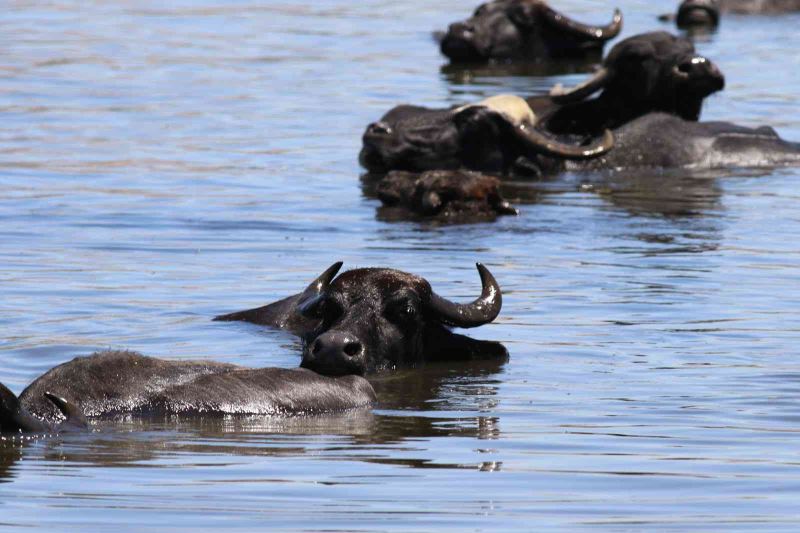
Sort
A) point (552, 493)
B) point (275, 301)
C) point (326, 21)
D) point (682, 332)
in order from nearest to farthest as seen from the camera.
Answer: point (552, 493)
point (682, 332)
point (275, 301)
point (326, 21)

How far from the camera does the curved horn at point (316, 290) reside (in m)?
11.5

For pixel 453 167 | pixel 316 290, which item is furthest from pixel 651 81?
pixel 316 290

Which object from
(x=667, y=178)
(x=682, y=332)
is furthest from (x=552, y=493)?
(x=667, y=178)

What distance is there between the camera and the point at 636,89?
2048 centimetres

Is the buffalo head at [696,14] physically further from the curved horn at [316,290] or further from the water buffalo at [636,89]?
the curved horn at [316,290]

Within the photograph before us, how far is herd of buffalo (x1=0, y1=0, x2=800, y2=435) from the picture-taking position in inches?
360

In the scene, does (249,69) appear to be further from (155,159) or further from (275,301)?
(275,301)

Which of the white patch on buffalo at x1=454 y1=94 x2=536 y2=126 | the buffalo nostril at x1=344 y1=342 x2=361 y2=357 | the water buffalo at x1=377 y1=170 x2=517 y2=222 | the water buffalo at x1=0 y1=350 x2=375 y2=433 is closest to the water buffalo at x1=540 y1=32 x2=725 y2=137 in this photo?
the white patch on buffalo at x1=454 y1=94 x2=536 y2=126

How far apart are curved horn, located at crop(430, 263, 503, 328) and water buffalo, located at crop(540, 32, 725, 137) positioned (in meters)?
8.54

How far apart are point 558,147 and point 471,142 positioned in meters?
0.80

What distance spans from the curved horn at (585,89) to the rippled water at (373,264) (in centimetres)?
131

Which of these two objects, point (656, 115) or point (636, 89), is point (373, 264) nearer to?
point (656, 115)

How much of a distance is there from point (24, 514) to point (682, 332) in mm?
5760

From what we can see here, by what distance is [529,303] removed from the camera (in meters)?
13.4
